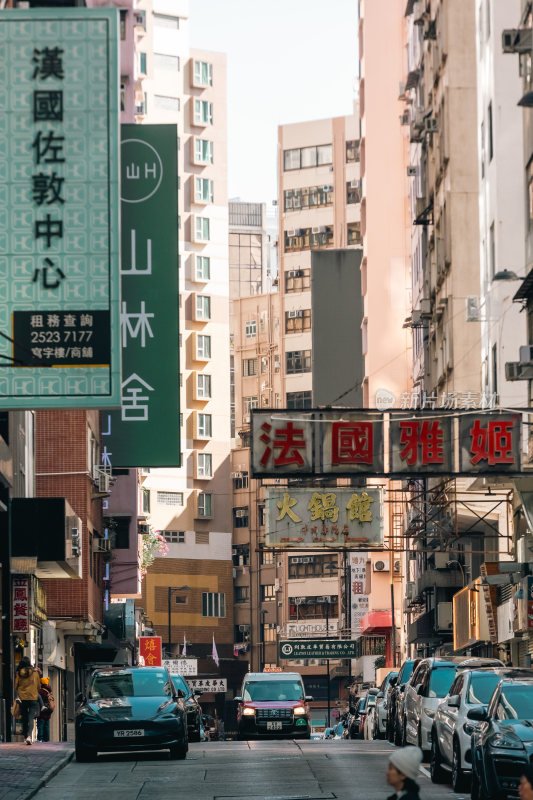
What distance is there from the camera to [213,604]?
382 feet

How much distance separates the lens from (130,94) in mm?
72562

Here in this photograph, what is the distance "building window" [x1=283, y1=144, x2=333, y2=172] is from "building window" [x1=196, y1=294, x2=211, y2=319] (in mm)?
22849

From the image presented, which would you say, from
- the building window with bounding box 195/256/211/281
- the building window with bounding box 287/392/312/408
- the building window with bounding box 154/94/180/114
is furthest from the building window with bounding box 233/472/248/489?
the building window with bounding box 154/94/180/114

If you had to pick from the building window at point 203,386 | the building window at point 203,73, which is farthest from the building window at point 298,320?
the building window at point 203,73

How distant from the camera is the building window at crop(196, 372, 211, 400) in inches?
4700

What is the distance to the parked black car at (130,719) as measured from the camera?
2748 centimetres

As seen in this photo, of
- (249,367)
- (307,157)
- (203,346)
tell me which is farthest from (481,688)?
(249,367)

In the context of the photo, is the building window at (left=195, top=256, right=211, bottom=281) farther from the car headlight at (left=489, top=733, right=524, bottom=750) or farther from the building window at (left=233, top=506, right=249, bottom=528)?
the car headlight at (left=489, top=733, right=524, bottom=750)

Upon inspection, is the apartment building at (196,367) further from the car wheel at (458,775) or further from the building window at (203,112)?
the car wheel at (458,775)

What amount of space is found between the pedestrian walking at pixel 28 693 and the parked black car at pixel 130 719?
3.10 meters

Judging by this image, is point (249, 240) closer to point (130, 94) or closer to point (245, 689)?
point (130, 94)

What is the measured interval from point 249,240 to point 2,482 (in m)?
127

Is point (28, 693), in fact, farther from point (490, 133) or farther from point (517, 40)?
point (490, 133)

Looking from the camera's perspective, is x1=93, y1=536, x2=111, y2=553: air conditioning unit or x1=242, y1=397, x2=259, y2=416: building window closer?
x1=93, y1=536, x2=111, y2=553: air conditioning unit
